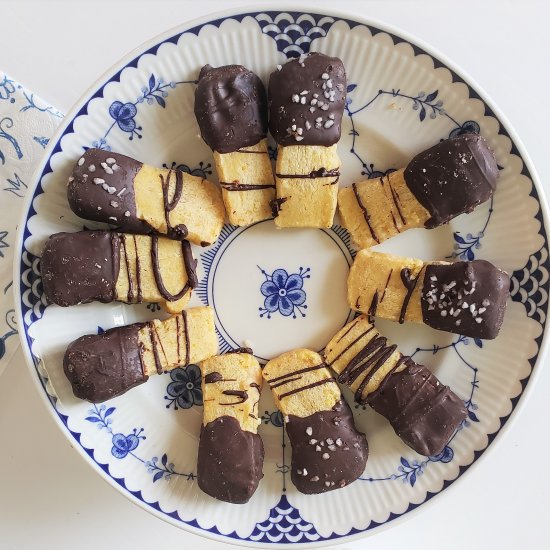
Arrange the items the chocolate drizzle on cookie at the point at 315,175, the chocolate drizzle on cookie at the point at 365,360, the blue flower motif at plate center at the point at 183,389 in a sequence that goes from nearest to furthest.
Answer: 1. the chocolate drizzle on cookie at the point at 315,175
2. the chocolate drizzle on cookie at the point at 365,360
3. the blue flower motif at plate center at the point at 183,389

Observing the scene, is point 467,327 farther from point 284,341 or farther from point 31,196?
point 31,196

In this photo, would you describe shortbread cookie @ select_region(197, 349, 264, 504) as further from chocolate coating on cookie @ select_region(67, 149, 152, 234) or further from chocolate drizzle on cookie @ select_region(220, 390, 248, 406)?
chocolate coating on cookie @ select_region(67, 149, 152, 234)

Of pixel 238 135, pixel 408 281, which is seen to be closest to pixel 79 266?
pixel 238 135

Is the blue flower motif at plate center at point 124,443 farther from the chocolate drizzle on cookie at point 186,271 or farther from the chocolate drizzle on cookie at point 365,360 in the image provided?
the chocolate drizzle on cookie at point 365,360

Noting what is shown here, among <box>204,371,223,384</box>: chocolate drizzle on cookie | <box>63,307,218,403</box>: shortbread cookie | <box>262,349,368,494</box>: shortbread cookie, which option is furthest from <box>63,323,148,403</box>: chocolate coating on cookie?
<box>262,349,368,494</box>: shortbread cookie

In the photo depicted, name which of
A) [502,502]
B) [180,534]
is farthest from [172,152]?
[502,502]

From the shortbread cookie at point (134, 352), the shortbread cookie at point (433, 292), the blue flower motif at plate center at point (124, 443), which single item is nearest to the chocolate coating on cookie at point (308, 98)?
the shortbread cookie at point (433, 292)
